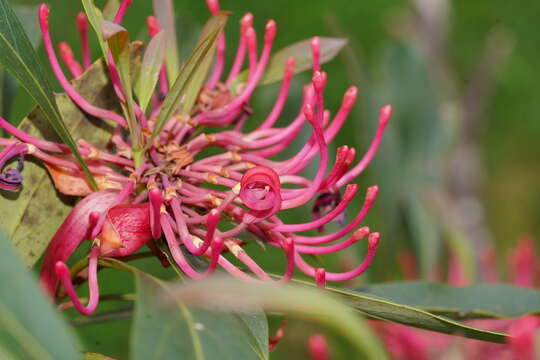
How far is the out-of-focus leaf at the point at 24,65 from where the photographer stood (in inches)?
19.7

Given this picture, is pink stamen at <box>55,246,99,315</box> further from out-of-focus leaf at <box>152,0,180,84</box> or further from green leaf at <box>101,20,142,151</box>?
out-of-focus leaf at <box>152,0,180,84</box>

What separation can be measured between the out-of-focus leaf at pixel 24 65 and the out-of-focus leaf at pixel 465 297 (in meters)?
0.34

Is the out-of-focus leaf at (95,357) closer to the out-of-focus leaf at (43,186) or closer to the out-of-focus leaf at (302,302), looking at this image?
the out-of-focus leaf at (43,186)

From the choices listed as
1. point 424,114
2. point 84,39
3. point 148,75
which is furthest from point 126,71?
point 424,114

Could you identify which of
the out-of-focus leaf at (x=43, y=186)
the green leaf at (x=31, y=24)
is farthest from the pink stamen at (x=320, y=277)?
the green leaf at (x=31, y=24)

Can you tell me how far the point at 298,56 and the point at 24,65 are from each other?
278mm

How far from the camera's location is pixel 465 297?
0.73 metres

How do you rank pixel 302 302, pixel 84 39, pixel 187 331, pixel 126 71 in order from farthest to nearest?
pixel 84 39 → pixel 126 71 → pixel 187 331 → pixel 302 302

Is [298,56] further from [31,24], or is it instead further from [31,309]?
[31,309]

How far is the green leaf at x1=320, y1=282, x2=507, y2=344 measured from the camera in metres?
0.53

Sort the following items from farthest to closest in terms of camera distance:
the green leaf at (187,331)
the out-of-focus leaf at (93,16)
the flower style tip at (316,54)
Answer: the flower style tip at (316,54)
the out-of-focus leaf at (93,16)
the green leaf at (187,331)

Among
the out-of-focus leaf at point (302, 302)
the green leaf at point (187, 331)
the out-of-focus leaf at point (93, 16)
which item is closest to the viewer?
the out-of-focus leaf at point (302, 302)

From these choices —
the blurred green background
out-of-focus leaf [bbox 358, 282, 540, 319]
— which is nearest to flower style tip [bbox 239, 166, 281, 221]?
out-of-focus leaf [bbox 358, 282, 540, 319]

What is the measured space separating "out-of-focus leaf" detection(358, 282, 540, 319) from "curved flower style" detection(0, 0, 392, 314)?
15 cm
